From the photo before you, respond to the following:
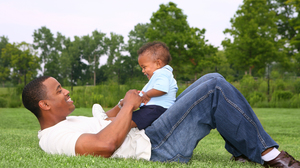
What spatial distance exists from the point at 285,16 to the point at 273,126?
98.7 feet

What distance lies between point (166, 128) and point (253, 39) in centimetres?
2637

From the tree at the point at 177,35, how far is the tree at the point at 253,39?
11.0 ft

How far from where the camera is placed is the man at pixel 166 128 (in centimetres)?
202

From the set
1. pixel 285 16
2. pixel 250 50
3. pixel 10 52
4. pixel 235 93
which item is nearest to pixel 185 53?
pixel 250 50

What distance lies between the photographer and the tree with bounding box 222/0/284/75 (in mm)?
25797

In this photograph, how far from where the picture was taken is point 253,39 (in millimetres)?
25938

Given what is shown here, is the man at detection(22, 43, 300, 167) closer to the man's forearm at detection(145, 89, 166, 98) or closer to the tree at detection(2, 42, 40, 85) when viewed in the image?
the man's forearm at detection(145, 89, 166, 98)

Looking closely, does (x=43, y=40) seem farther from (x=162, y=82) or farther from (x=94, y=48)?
(x=162, y=82)

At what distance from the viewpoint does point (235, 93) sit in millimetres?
2143

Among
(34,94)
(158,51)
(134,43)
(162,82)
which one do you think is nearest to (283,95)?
(158,51)

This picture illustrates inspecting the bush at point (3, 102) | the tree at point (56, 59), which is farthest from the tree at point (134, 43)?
the bush at point (3, 102)

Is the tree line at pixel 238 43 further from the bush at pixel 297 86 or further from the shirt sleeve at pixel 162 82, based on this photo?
the shirt sleeve at pixel 162 82

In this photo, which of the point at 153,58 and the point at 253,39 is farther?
the point at 253,39

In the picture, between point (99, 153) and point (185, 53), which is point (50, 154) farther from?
point (185, 53)
